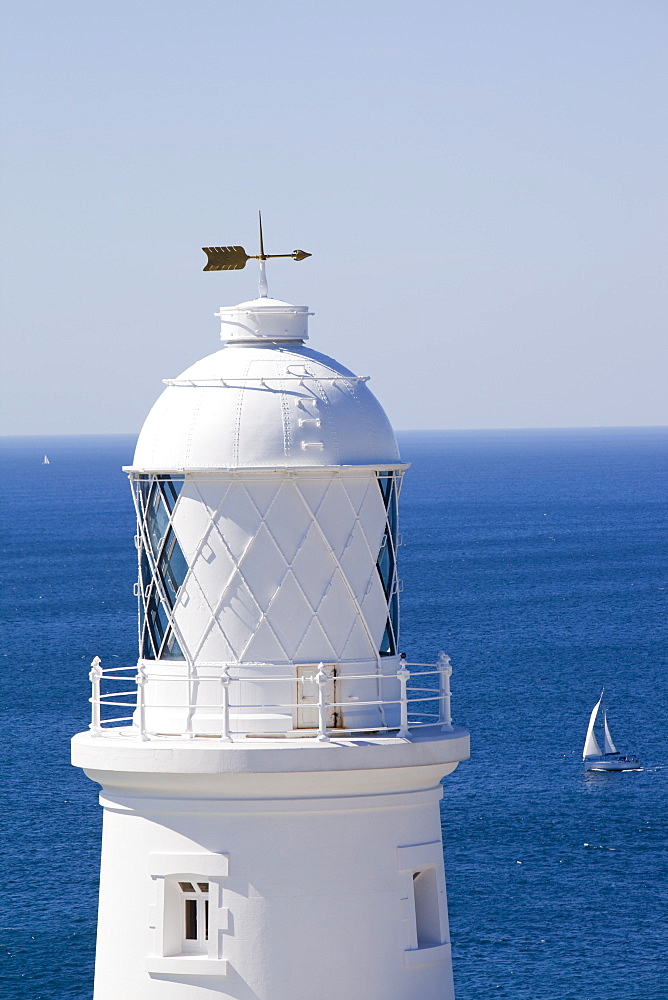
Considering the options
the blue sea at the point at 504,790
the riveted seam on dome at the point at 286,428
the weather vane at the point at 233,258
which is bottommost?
the blue sea at the point at 504,790

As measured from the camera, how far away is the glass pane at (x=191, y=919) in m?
11.6

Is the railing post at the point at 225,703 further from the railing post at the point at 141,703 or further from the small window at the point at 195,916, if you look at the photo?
the small window at the point at 195,916

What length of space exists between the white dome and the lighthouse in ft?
0.05

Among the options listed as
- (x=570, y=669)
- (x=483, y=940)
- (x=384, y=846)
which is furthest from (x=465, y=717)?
(x=384, y=846)

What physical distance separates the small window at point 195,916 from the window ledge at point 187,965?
0.32ft

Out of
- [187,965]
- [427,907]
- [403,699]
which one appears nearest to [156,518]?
[403,699]

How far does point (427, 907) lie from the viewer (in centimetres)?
1210

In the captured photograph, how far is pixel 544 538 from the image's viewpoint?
7692 inches

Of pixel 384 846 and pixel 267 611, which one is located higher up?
pixel 267 611

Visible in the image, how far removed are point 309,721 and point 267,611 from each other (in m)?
0.78

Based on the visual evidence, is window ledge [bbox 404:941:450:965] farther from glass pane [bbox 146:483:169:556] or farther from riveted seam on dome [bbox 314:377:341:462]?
riveted seam on dome [bbox 314:377:341:462]

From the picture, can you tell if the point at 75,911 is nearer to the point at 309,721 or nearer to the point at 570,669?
the point at 309,721

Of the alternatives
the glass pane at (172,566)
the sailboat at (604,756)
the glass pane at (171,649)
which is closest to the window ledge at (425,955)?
the glass pane at (171,649)

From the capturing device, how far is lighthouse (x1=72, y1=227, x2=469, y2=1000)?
1139 centimetres
